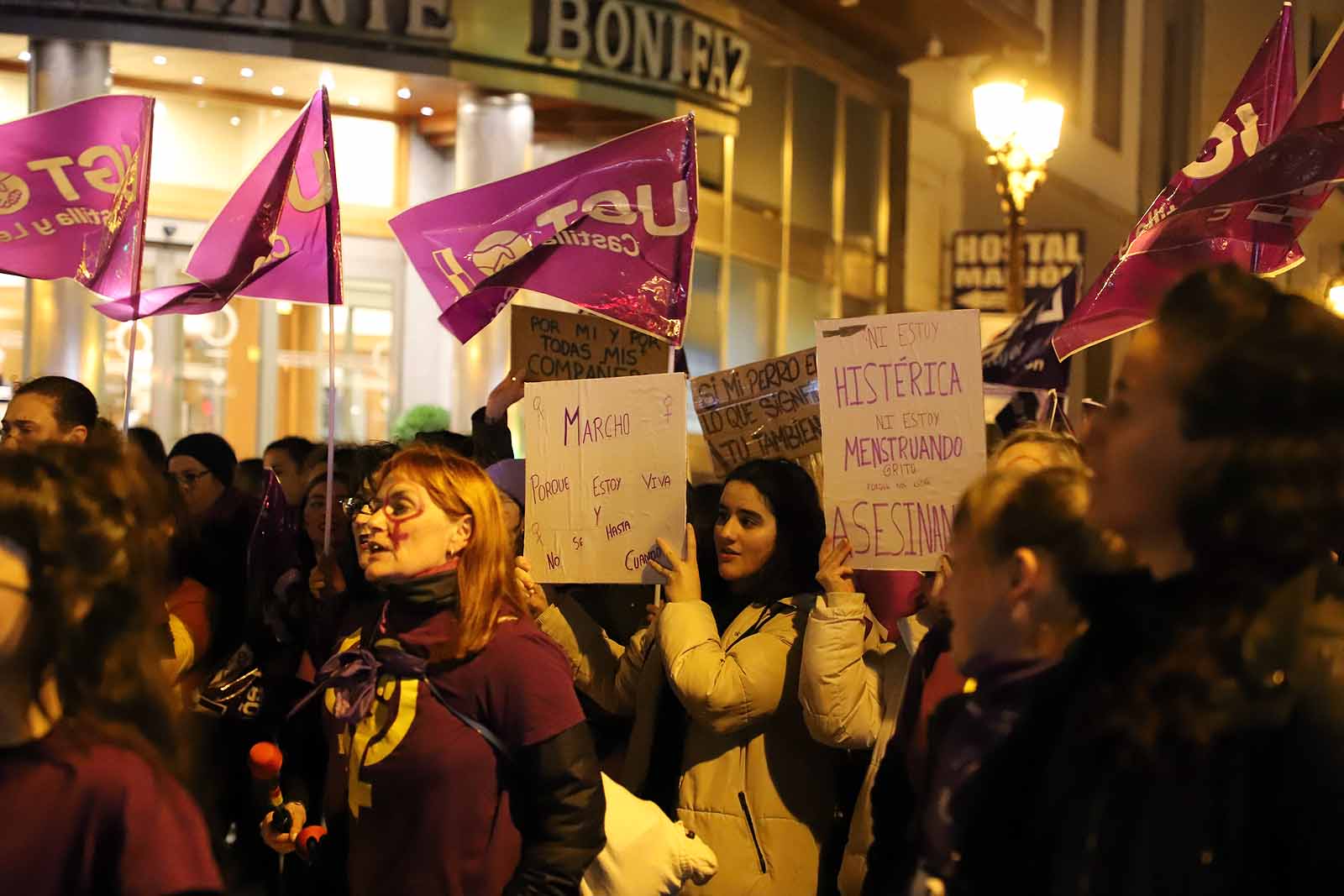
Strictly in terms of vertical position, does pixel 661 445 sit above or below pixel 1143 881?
above

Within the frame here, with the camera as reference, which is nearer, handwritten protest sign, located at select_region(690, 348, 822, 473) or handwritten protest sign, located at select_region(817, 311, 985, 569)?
handwritten protest sign, located at select_region(817, 311, 985, 569)

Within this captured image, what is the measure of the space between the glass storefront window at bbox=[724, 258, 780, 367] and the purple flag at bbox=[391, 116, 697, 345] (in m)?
12.2

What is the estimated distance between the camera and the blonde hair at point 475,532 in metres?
4.07

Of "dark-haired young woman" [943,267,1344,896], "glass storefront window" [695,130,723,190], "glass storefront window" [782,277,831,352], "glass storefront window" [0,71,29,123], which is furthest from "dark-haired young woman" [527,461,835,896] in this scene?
"glass storefront window" [782,277,831,352]

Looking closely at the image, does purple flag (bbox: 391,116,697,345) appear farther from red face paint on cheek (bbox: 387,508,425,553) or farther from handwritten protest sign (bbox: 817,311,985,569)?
red face paint on cheek (bbox: 387,508,425,553)

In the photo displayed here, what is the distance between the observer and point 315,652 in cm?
537

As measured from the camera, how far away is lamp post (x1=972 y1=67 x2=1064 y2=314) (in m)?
13.6

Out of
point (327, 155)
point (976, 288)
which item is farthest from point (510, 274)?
point (976, 288)

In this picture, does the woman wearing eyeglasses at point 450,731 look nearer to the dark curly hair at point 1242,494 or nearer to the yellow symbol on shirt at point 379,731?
the yellow symbol on shirt at point 379,731

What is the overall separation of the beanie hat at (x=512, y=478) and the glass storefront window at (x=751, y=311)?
12566 mm

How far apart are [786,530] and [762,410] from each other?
3.43 feet

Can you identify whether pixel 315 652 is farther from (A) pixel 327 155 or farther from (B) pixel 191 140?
(B) pixel 191 140

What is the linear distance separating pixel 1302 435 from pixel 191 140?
14076 mm

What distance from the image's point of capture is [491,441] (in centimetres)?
687
